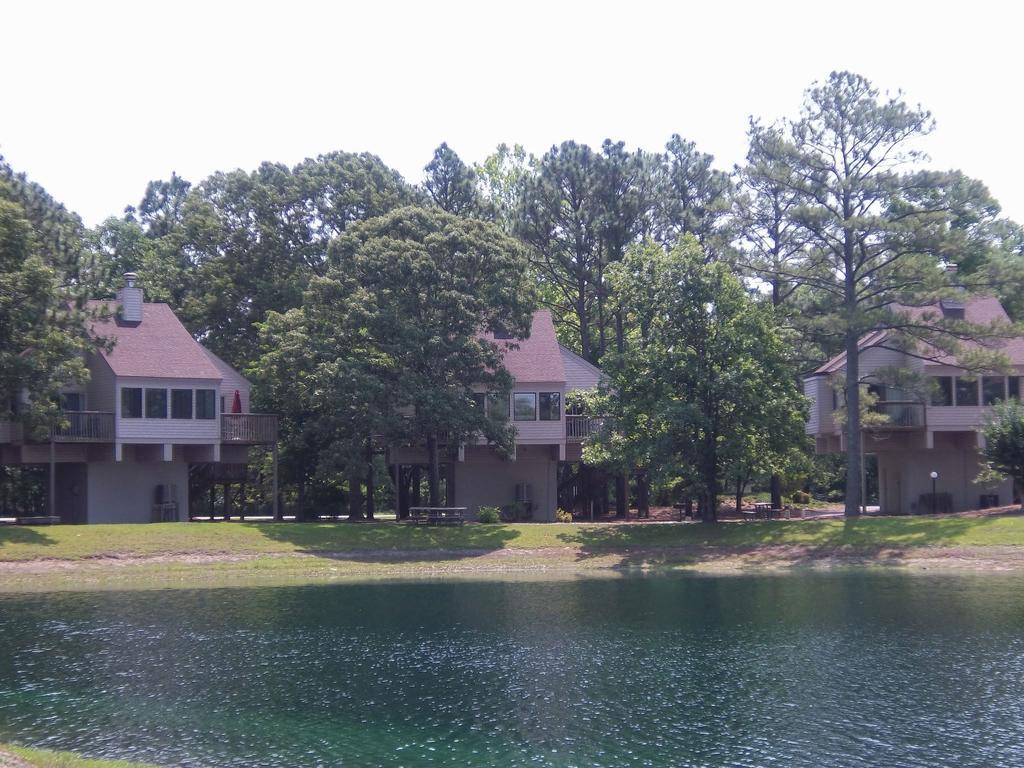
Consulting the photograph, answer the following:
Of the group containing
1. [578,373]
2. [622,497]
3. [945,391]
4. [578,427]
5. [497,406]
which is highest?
[578,373]

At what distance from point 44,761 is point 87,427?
33786 mm

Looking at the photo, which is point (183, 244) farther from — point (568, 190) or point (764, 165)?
point (764, 165)

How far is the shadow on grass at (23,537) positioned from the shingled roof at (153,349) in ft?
27.4

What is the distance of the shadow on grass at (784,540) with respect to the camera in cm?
4222

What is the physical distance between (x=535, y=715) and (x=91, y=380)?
34.6 meters

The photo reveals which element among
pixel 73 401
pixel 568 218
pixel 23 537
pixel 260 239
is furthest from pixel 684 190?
pixel 23 537

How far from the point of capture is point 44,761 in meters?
15.0

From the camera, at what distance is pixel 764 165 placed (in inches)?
1901

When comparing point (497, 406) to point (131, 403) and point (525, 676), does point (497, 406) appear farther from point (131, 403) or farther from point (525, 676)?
point (525, 676)

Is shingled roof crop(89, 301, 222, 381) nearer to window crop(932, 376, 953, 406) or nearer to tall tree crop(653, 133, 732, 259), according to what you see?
tall tree crop(653, 133, 732, 259)

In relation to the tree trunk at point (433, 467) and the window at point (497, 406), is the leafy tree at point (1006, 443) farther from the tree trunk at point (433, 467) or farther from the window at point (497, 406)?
the tree trunk at point (433, 467)

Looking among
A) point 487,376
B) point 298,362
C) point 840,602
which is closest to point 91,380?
point 298,362

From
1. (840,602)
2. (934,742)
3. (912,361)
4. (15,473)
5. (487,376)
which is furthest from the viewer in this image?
(15,473)

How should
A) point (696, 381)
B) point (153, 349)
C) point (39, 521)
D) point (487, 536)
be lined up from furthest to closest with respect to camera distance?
point (153, 349)
point (696, 381)
point (39, 521)
point (487, 536)
